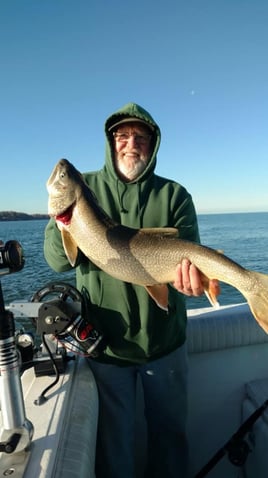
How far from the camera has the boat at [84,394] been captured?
1.94 m

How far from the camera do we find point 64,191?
9.16 ft

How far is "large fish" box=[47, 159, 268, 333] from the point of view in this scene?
2.73 m

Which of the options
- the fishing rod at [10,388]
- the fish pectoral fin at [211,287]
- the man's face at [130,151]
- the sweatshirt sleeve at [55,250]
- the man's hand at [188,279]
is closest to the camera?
the fishing rod at [10,388]

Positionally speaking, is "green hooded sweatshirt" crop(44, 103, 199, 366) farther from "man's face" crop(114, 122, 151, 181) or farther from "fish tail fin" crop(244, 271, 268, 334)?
"fish tail fin" crop(244, 271, 268, 334)

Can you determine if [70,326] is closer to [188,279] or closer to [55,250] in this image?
[55,250]

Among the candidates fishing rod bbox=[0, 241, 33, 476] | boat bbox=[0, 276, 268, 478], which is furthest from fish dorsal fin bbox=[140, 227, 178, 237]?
fishing rod bbox=[0, 241, 33, 476]

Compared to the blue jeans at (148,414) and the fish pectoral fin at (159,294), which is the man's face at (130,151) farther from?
the blue jeans at (148,414)

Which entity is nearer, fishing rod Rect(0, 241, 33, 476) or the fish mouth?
fishing rod Rect(0, 241, 33, 476)

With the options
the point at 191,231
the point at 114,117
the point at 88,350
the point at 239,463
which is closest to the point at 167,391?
the point at 88,350

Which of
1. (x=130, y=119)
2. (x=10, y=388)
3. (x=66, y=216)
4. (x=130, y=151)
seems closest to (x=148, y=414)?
(x=10, y=388)

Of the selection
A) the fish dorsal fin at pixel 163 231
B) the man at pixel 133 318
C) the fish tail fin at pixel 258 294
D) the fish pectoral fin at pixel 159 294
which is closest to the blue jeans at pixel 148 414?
the man at pixel 133 318

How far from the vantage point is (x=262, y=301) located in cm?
273

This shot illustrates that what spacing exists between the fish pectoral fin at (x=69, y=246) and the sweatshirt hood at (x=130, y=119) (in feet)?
2.39

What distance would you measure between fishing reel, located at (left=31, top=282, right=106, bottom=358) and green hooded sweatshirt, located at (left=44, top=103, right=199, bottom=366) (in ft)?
0.41
